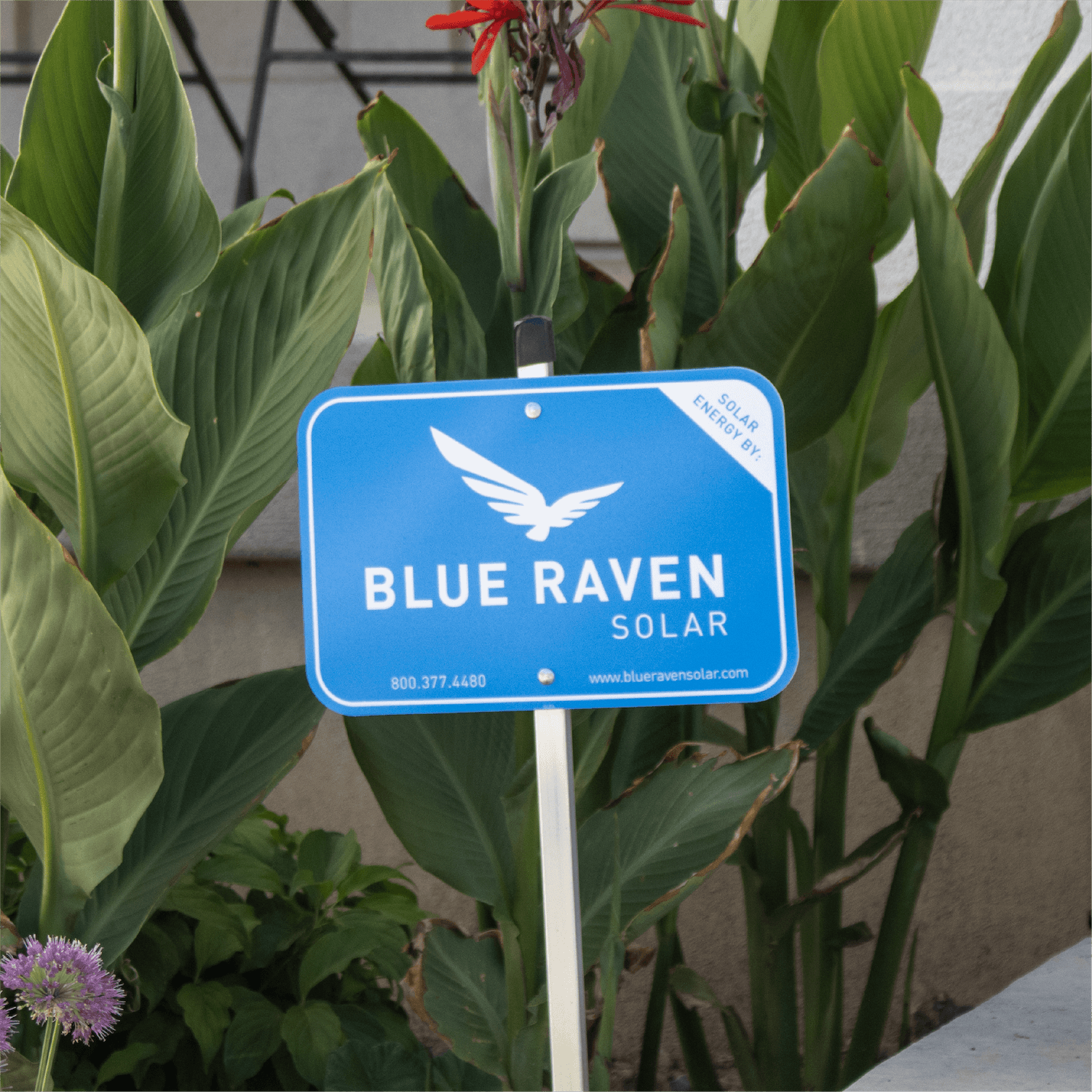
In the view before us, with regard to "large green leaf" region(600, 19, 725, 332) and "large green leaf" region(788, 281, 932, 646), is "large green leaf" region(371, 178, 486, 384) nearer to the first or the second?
"large green leaf" region(600, 19, 725, 332)

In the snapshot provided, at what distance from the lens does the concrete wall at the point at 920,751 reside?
1429 millimetres

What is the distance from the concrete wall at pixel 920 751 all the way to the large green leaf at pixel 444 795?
585 mm

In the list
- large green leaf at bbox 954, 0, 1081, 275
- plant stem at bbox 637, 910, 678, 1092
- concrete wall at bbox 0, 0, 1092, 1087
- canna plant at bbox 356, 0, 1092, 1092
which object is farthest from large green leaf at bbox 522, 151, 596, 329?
concrete wall at bbox 0, 0, 1092, 1087

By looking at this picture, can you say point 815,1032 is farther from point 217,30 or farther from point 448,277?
point 217,30

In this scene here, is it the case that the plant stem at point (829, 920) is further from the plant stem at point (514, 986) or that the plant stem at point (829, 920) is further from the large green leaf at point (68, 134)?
the large green leaf at point (68, 134)

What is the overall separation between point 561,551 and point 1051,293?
597mm

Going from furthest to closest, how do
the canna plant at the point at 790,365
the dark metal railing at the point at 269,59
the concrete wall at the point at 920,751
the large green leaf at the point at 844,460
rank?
A: the dark metal railing at the point at 269,59, the concrete wall at the point at 920,751, the large green leaf at the point at 844,460, the canna plant at the point at 790,365

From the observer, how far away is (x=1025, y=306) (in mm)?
930

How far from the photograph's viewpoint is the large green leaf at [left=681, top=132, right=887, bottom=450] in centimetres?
80

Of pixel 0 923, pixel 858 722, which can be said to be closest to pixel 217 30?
pixel 858 722

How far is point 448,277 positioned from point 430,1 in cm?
223

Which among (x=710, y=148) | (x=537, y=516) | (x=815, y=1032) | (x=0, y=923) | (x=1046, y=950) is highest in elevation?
(x=710, y=148)

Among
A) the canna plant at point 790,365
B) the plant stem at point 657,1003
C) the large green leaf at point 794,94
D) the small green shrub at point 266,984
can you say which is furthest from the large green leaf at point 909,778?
the large green leaf at point 794,94

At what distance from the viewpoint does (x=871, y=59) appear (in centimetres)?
94
